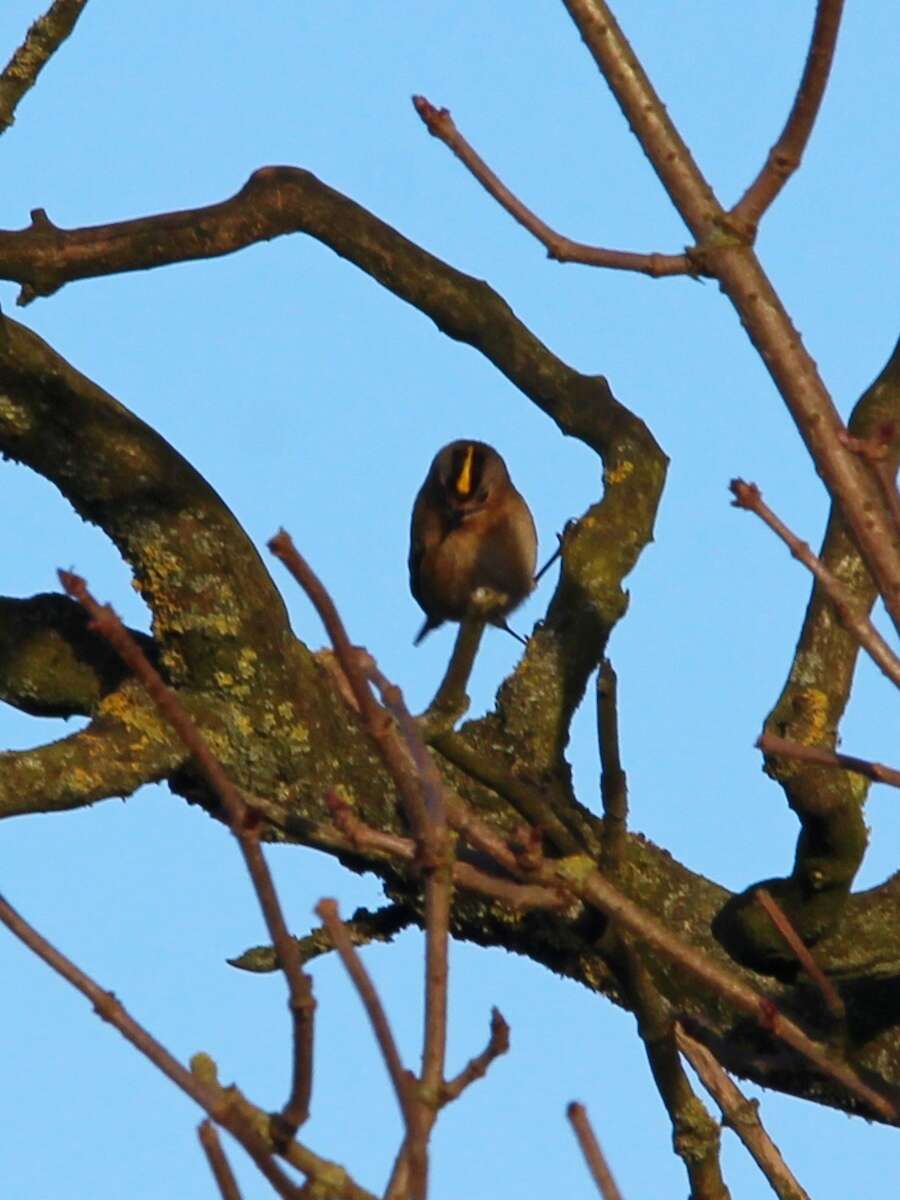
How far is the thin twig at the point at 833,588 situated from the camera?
6.02 ft

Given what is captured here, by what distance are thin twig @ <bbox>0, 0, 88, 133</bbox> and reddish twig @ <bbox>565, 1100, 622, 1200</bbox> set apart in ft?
10.9

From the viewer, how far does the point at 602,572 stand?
→ 482cm

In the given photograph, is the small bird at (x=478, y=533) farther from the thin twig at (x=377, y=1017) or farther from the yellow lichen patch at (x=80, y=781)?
the thin twig at (x=377, y=1017)

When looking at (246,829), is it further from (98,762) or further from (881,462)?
(98,762)

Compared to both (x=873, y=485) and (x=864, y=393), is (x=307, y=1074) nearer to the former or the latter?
(x=873, y=485)

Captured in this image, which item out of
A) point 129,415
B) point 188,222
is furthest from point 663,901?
point 188,222

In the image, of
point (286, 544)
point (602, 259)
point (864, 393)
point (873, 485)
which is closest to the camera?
point (286, 544)

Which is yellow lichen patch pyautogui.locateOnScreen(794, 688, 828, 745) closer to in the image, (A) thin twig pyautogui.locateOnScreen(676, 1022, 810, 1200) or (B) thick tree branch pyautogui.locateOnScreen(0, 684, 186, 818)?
(A) thin twig pyautogui.locateOnScreen(676, 1022, 810, 1200)

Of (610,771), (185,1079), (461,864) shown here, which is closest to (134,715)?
(610,771)

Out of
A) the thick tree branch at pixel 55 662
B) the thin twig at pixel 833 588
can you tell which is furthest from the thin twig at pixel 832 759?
the thick tree branch at pixel 55 662

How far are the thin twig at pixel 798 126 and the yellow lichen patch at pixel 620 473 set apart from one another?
284cm

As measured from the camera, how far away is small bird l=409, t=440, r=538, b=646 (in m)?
8.30

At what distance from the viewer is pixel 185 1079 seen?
155 cm

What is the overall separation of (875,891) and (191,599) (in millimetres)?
1732
